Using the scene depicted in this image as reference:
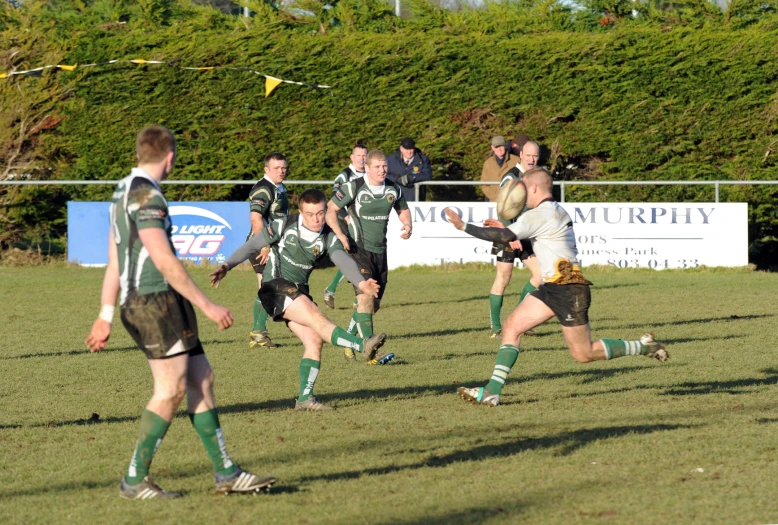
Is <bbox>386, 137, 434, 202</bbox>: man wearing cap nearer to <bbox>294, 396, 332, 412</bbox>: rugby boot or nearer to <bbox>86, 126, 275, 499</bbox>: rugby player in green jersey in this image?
<bbox>294, 396, 332, 412</bbox>: rugby boot

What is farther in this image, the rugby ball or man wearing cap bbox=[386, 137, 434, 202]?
man wearing cap bbox=[386, 137, 434, 202]

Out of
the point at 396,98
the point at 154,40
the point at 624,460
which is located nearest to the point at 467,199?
the point at 396,98

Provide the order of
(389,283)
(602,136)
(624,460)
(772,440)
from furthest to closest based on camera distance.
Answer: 1. (602,136)
2. (389,283)
3. (772,440)
4. (624,460)

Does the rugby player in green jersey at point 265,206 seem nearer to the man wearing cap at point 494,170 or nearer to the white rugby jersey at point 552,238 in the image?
the white rugby jersey at point 552,238

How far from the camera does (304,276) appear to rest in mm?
8414

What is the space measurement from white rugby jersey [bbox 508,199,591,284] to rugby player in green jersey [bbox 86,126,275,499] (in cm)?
293

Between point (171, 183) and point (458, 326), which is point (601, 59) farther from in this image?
point (458, 326)

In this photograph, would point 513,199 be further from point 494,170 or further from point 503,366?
point 494,170

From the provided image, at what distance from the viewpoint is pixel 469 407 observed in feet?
26.5

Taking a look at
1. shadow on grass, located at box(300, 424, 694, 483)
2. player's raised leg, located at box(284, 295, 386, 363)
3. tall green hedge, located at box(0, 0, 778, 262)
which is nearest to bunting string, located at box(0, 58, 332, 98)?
tall green hedge, located at box(0, 0, 778, 262)

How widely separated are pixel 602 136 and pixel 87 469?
57.6ft

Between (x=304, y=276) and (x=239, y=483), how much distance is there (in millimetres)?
3021

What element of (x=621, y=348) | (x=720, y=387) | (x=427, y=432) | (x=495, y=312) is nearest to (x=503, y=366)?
(x=621, y=348)

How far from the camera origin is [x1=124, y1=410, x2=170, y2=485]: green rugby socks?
550 centimetres
